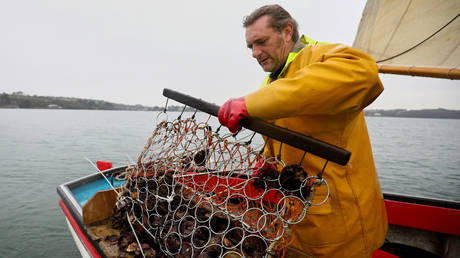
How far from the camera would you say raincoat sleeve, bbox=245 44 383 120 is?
121cm

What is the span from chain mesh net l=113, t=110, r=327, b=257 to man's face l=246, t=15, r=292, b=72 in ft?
2.21

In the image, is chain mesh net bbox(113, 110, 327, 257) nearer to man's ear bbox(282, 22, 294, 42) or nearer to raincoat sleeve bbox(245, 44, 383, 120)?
raincoat sleeve bbox(245, 44, 383, 120)

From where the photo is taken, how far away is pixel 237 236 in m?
2.38

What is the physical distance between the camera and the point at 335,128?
5.02ft

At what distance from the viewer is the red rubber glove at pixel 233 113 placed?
4.46 feet

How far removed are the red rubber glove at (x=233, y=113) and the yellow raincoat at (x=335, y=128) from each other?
1.8 inches

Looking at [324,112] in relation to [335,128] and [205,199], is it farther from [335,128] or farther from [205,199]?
[205,199]

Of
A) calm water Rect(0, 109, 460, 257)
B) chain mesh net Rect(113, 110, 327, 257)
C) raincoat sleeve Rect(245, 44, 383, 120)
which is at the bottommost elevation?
calm water Rect(0, 109, 460, 257)

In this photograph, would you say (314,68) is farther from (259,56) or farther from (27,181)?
(27,181)

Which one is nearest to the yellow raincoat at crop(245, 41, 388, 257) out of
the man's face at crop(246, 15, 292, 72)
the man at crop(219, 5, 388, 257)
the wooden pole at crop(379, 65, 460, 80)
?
the man at crop(219, 5, 388, 257)

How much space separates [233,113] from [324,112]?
509 mm

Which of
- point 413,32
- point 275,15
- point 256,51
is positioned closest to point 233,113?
point 256,51

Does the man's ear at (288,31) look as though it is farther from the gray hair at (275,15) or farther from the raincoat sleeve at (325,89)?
the raincoat sleeve at (325,89)

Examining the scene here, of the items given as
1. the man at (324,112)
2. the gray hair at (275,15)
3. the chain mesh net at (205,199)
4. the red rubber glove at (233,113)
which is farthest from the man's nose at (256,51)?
the chain mesh net at (205,199)
